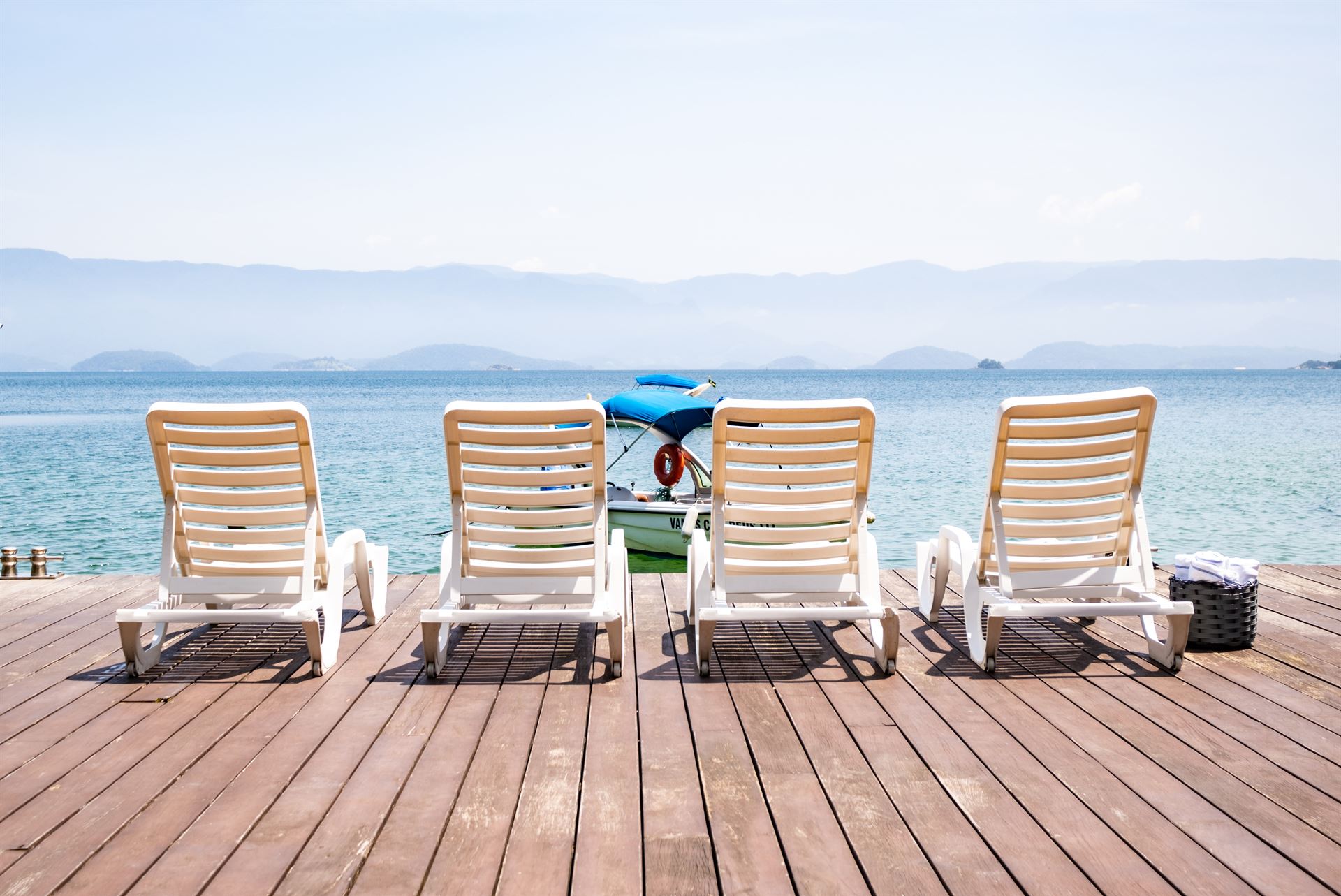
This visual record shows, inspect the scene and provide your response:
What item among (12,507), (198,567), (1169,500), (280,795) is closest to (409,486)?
(12,507)

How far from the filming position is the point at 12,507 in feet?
64.5

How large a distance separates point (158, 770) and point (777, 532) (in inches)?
99.7

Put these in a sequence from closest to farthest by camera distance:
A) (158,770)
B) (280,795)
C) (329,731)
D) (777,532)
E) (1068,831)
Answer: (1068,831), (280,795), (158,770), (329,731), (777,532)

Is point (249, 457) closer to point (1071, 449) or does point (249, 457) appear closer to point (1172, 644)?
point (1071, 449)

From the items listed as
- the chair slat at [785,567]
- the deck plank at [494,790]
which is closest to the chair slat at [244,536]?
the deck plank at [494,790]

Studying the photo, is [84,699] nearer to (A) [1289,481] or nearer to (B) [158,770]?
(B) [158,770]

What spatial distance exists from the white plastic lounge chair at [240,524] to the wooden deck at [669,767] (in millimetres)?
291

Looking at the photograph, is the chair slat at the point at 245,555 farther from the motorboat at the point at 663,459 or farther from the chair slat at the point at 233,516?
the motorboat at the point at 663,459

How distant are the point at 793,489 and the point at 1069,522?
125 cm

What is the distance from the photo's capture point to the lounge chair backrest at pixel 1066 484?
415cm

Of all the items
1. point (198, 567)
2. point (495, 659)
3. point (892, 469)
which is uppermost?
point (198, 567)

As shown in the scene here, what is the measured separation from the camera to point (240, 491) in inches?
166

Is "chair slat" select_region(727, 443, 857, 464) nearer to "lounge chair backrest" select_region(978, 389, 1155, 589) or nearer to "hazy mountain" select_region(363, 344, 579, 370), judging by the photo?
"lounge chair backrest" select_region(978, 389, 1155, 589)

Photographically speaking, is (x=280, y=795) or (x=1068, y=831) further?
(x=280, y=795)
